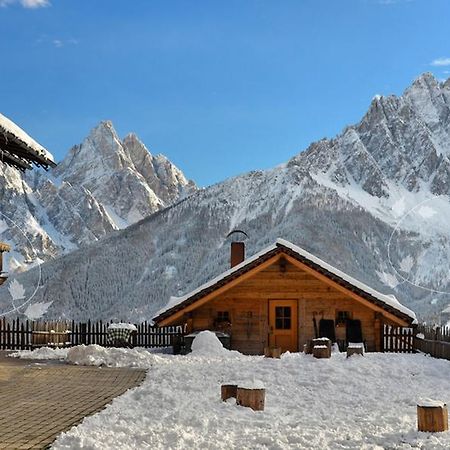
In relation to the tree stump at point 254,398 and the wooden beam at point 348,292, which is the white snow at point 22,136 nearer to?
the tree stump at point 254,398

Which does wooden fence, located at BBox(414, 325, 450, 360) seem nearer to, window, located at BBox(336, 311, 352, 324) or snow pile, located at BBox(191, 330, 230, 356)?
window, located at BBox(336, 311, 352, 324)

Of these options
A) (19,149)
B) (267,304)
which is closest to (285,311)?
(267,304)

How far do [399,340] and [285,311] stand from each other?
4219 millimetres

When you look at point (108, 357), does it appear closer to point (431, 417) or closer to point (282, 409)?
point (282, 409)

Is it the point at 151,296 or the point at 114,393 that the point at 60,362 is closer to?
the point at 114,393

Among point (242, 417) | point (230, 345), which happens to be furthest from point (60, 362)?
point (242, 417)

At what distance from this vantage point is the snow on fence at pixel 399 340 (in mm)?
25297

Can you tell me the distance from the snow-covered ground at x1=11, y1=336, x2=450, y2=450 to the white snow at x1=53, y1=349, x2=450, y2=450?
0.01 meters

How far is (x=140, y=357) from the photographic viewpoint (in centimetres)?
1905

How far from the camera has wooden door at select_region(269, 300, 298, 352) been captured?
83.8ft

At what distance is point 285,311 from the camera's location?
84.5ft

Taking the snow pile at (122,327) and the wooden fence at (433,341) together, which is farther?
the snow pile at (122,327)

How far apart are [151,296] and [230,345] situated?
10148cm

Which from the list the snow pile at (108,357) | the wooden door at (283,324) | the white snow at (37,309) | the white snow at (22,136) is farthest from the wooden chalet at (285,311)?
the white snow at (37,309)
